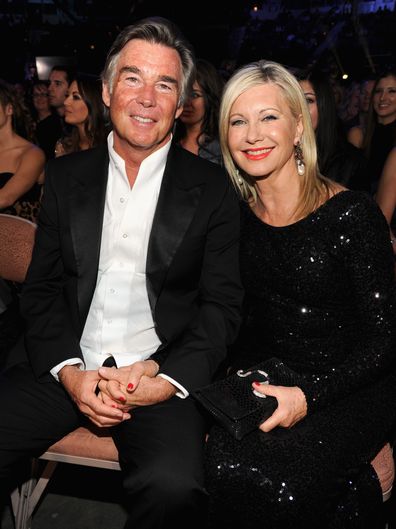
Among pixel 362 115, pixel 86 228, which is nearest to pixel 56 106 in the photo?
pixel 362 115

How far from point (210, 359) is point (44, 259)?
32.5 inches

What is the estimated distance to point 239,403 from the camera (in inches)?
64.7

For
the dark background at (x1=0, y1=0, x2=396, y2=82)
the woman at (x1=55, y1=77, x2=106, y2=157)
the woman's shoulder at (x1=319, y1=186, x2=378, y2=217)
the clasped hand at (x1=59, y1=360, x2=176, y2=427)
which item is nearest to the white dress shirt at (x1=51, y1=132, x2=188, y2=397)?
the clasped hand at (x1=59, y1=360, x2=176, y2=427)

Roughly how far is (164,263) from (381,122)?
3345 mm

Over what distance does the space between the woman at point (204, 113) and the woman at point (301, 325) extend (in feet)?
7.32

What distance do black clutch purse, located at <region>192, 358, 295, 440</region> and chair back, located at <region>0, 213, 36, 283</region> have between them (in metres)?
1.19

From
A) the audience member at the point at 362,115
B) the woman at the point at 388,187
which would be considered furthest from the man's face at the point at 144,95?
the audience member at the point at 362,115

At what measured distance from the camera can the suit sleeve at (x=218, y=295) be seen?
1979 mm

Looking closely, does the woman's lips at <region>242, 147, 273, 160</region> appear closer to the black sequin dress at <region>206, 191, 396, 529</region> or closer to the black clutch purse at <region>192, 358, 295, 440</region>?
the black sequin dress at <region>206, 191, 396, 529</region>

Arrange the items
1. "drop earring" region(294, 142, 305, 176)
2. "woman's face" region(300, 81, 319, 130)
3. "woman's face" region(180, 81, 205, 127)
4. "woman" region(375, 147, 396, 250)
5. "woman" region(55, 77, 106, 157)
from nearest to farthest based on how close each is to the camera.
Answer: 1. "drop earring" region(294, 142, 305, 176)
2. "woman" region(375, 147, 396, 250)
3. "woman's face" region(300, 81, 319, 130)
4. "woman's face" region(180, 81, 205, 127)
5. "woman" region(55, 77, 106, 157)

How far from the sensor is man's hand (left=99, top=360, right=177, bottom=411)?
1.78 metres

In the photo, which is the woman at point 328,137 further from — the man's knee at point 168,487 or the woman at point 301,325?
the man's knee at point 168,487

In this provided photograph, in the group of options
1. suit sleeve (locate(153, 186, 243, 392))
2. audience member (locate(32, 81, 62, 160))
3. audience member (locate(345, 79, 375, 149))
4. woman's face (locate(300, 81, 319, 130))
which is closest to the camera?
suit sleeve (locate(153, 186, 243, 392))

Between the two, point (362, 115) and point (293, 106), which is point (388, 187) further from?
point (362, 115)
